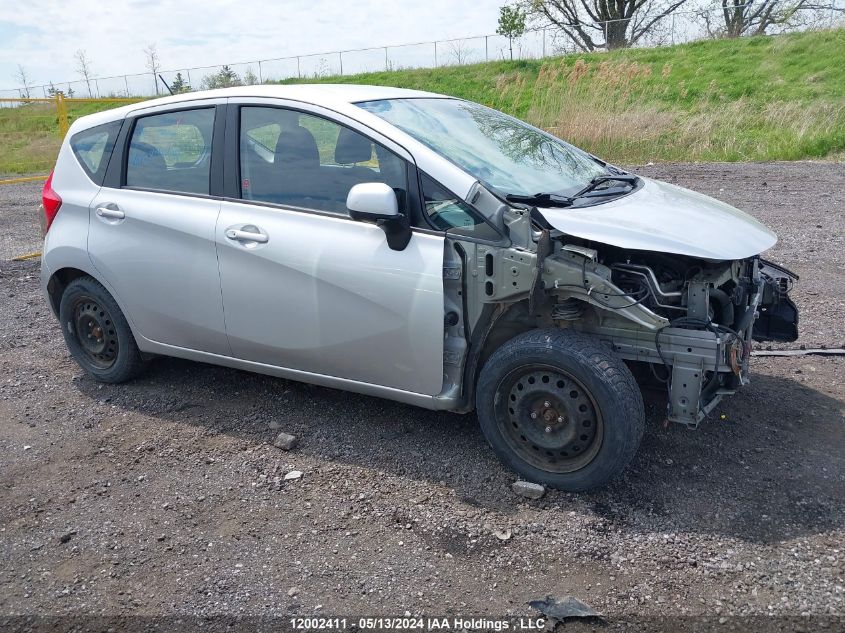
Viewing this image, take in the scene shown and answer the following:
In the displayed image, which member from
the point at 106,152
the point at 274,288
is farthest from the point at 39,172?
the point at 274,288

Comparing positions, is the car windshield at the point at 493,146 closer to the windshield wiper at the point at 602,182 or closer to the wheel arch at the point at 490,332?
the windshield wiper at the point at 602,182

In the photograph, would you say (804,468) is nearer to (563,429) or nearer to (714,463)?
(714,463)

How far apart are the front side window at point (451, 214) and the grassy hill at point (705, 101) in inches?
462

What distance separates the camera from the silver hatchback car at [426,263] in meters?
3.43

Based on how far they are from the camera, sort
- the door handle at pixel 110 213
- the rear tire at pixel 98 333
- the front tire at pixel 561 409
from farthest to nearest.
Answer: the rear tire at pixel 98 333, the door handle at pixel 110 213, the front tire at pixel 561 409

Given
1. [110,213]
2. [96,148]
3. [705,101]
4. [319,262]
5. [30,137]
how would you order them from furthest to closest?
[30,137] < [705,101] < [96,148] < [110,213] < [319,262]

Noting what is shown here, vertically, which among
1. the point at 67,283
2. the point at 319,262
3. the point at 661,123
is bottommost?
the point at 67,283

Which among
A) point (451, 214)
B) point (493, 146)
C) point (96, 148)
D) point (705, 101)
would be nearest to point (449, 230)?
point (451, 214)

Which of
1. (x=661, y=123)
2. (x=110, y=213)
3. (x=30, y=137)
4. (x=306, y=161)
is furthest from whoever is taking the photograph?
(x=30, y=137)

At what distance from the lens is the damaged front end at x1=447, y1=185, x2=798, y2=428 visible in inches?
132

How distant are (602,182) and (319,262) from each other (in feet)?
5.51

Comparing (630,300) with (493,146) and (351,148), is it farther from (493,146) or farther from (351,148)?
(351,148)

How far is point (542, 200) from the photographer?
3.73 m

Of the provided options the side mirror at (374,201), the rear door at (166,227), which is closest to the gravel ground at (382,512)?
the rear door at (166,227)
